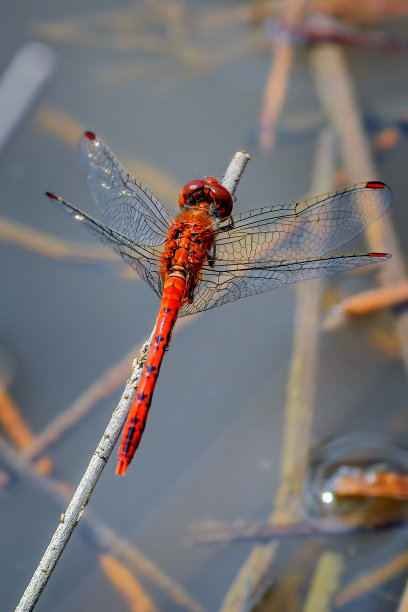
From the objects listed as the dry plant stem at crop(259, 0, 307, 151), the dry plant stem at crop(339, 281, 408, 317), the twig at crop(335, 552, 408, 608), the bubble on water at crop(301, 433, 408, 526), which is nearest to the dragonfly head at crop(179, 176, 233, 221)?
the dry plant stem at crop(339, 281, 408, 317)

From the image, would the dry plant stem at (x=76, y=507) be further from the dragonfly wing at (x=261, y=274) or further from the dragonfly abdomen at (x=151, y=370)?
the dragonfly wing at (x=261, y=274)

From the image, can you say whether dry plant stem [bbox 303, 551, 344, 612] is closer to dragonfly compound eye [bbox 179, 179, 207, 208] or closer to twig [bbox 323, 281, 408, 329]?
twig [bbox 323, 281, 408, 329]

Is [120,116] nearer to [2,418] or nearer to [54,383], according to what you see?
[54,383]

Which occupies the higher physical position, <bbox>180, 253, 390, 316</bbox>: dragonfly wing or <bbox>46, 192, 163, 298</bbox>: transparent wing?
<bbox>180, 253, 390, 316</bbox>: dragonfly wing

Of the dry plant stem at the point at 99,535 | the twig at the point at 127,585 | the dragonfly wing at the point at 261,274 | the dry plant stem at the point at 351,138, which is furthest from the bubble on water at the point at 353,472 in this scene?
the dragonfly wing at the point at 261,274

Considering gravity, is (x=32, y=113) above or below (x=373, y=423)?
above

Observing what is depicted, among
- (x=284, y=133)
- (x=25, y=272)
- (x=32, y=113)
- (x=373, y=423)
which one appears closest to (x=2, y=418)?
(x=25, y=272)
